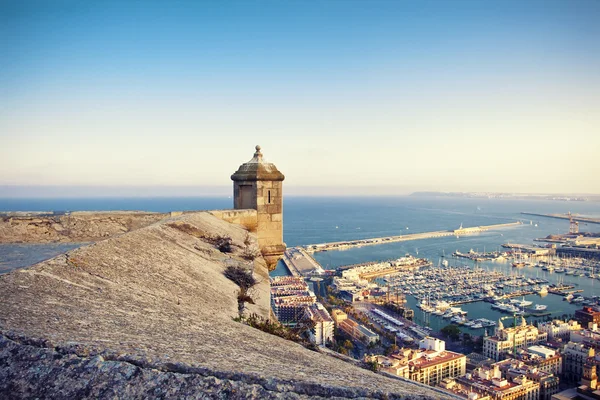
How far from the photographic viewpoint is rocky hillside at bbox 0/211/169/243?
4.67 metres

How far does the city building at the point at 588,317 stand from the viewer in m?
29.8

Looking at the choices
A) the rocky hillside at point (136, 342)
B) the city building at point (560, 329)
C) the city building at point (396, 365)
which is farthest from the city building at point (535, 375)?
the rocky hillside at point (136, 342)

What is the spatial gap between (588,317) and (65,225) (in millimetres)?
35288

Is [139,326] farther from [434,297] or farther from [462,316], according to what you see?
[434,297]

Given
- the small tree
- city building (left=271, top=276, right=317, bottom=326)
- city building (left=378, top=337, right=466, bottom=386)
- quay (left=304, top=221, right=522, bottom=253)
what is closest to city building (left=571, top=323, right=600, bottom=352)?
city building (left=378, top=337, right=466, bottom=386)

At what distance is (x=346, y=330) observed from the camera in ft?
90.8

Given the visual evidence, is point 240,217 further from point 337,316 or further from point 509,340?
point 509,340

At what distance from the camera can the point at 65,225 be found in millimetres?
5000

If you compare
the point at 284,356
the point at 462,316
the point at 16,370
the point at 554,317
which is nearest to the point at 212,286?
the point at 284,356

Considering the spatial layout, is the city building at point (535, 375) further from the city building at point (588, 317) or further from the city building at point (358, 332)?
the city building at point (588, 317)

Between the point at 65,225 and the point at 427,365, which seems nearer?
the point at 65,225

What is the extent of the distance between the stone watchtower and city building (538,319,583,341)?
1115 inches

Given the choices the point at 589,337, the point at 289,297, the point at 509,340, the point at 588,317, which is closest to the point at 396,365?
the point at 509,340

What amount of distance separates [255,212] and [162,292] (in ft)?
12.6
